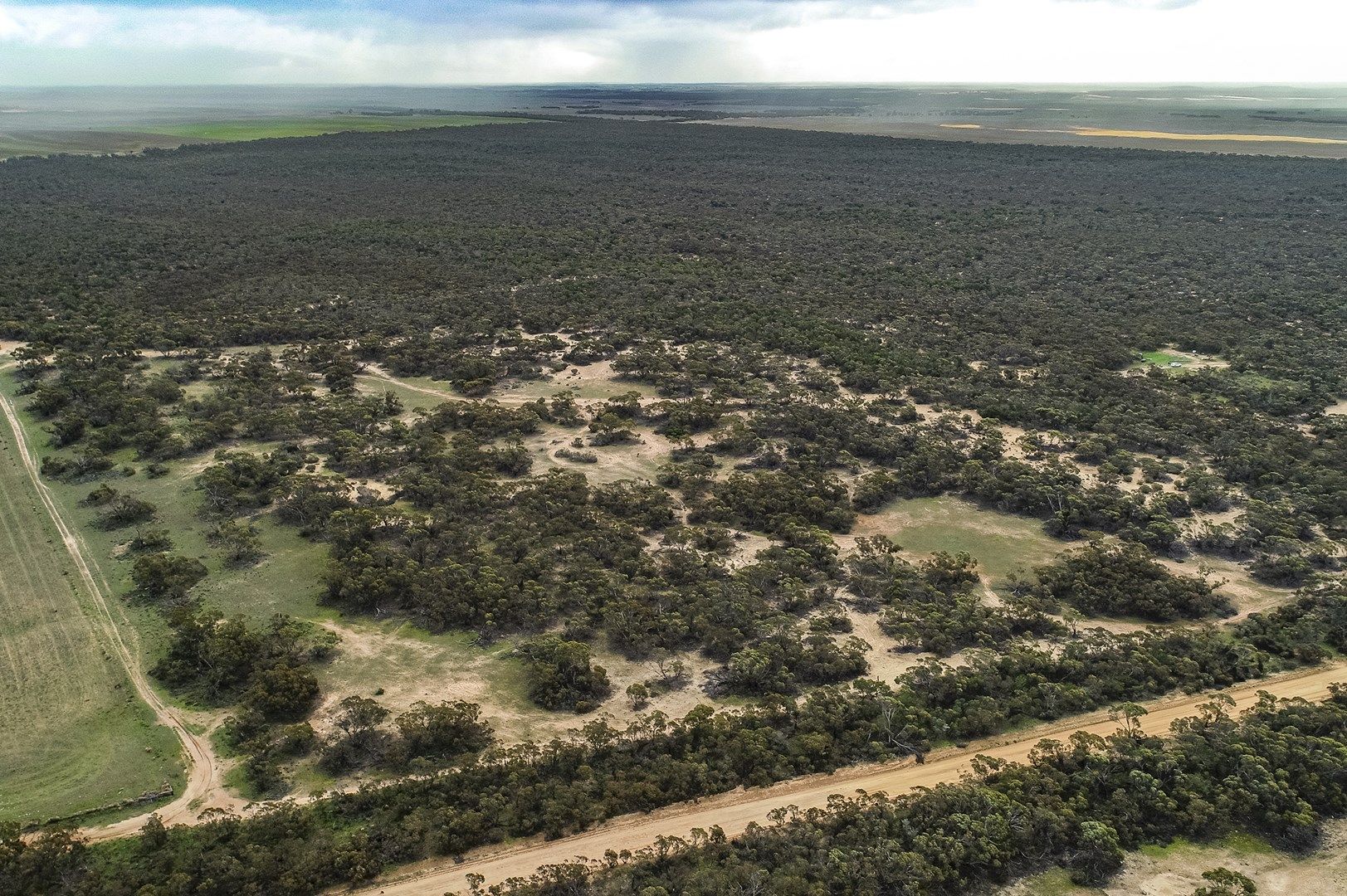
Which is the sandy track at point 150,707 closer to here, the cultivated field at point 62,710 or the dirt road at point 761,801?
the cultivated field at point 62,710

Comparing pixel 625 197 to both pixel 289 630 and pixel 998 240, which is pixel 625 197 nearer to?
pixel 998 240

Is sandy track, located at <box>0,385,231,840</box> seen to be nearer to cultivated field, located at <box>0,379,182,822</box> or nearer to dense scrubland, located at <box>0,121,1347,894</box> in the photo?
cultivated field, located at <box>0,379,182,822</box>

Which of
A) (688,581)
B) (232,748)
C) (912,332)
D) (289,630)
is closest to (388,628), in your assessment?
(289,630)

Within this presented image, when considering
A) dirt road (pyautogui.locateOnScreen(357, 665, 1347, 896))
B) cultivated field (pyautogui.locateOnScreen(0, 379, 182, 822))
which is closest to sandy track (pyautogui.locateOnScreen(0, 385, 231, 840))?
cultivated field (pyautogui.locateOnScreen(0, 379, 182, 822))

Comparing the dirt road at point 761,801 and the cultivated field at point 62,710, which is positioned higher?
the cultivated field at point 62,710

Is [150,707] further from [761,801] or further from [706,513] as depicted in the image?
[706,513]

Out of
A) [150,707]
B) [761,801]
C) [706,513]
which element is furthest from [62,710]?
[706,513]

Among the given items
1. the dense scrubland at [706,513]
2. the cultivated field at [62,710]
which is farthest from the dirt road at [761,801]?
the cultivated field at [62,710]
